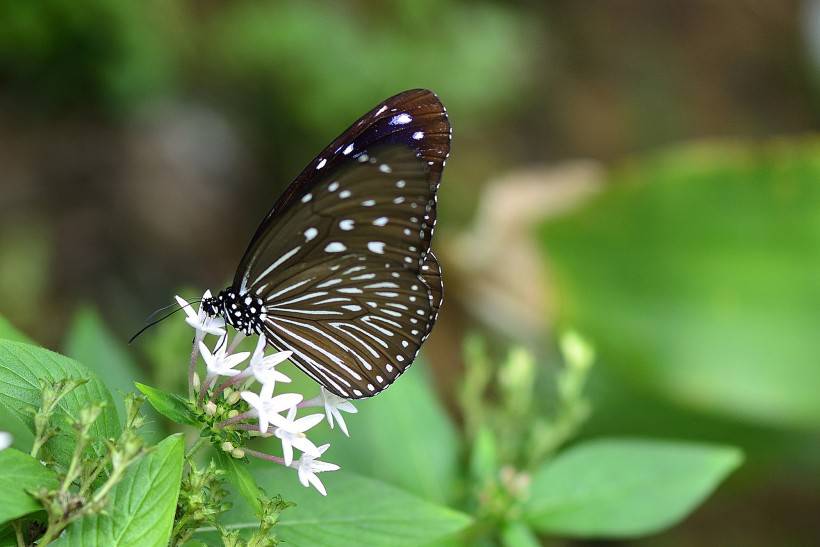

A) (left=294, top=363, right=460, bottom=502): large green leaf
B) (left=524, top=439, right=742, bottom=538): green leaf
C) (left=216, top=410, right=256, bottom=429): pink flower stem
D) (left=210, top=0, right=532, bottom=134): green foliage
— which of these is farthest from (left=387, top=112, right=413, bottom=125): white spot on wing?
(left=210, top=0, right=532, bottom=134): green foliage

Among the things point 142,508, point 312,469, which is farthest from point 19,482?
point 312,469

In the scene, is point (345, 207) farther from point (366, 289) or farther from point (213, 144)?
point (213, 144)

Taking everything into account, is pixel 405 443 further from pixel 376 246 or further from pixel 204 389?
pixel 204 389

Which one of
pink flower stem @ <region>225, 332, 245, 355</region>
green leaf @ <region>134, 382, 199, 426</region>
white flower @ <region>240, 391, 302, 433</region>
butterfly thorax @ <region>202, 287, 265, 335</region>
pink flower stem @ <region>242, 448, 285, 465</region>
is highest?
butterfly thorax @ <region>202, 287, 265, 335</region>

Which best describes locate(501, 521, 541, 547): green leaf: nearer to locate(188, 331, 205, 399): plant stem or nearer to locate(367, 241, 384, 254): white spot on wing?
locate(367, 241, 384, 254): white spot on wing

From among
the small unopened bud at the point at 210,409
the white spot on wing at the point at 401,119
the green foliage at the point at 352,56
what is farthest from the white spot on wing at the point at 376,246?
the green foliage at the point at 352,56

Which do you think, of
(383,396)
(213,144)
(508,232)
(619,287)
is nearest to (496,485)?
(383,396)

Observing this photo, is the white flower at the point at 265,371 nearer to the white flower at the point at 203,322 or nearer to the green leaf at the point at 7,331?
the white flower at the point at 203,322
